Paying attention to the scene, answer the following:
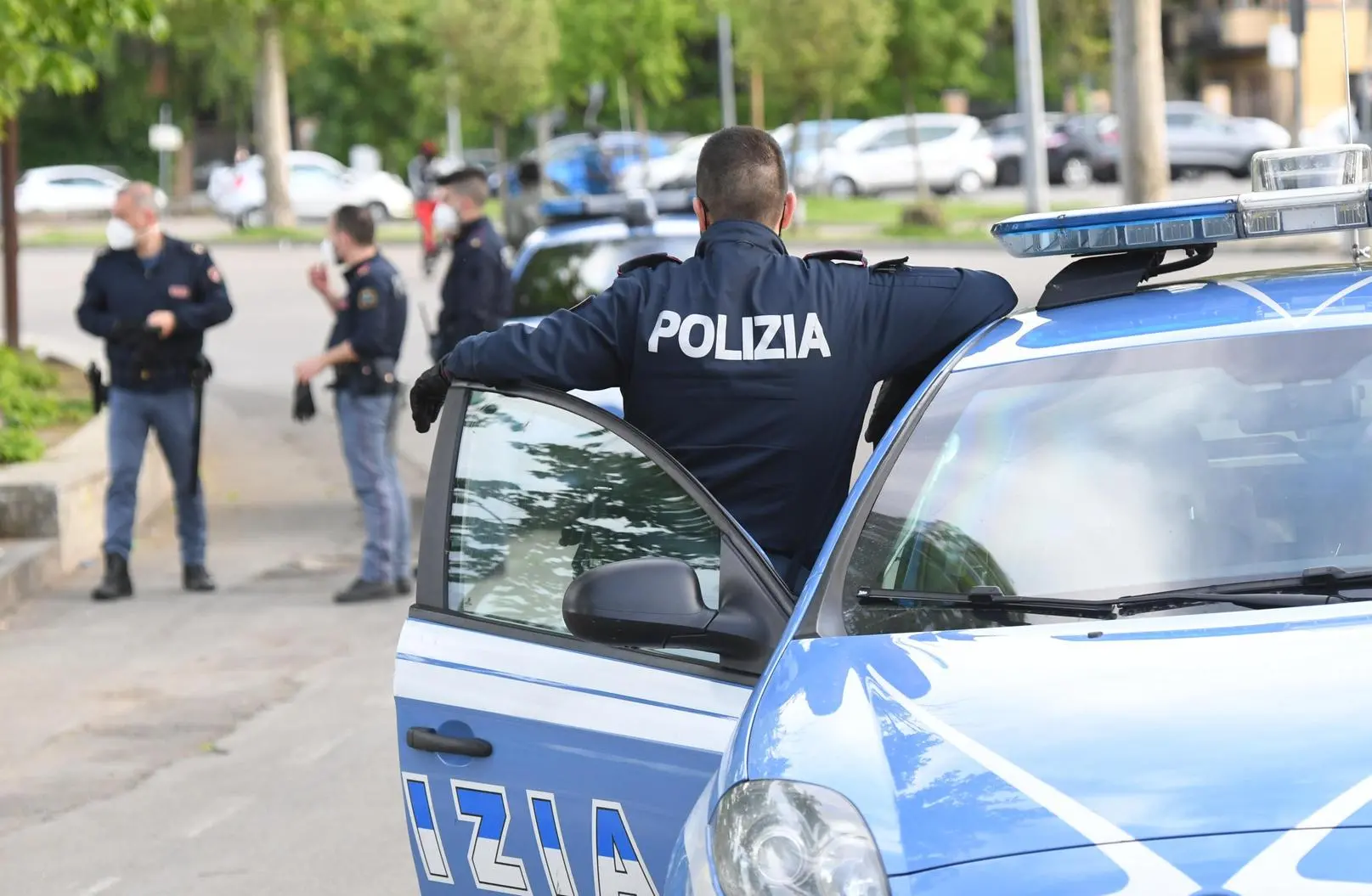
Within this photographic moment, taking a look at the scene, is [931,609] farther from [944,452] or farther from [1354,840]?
[1354,840]

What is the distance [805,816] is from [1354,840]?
72cm

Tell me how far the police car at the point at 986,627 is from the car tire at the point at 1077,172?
136 feet

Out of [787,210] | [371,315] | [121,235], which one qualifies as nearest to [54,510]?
[121,235]

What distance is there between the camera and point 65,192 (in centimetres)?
5091

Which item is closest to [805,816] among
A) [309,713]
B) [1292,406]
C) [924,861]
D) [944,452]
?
[924,861]

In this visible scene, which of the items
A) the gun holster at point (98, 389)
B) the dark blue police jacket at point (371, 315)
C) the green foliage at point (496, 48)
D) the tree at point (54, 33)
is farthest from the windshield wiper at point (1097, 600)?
the green foliage at point (496, 48)

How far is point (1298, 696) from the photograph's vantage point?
2.70 metres

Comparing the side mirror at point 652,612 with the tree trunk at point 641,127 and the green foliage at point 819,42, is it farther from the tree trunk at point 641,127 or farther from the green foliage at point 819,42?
the tree trunk at point 641,127

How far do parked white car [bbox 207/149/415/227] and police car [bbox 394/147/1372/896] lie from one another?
1623 inches

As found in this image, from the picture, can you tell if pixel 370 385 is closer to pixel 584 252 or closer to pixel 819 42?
pixel 584 252

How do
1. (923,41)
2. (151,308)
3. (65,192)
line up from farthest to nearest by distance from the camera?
(65,192) < (923,41) < (151,308)

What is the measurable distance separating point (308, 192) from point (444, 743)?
146ft

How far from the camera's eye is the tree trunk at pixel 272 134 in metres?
42.0

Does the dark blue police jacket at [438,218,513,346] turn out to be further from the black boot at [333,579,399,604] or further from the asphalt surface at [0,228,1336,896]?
the asphalt surface at [0,228,1336,896]
